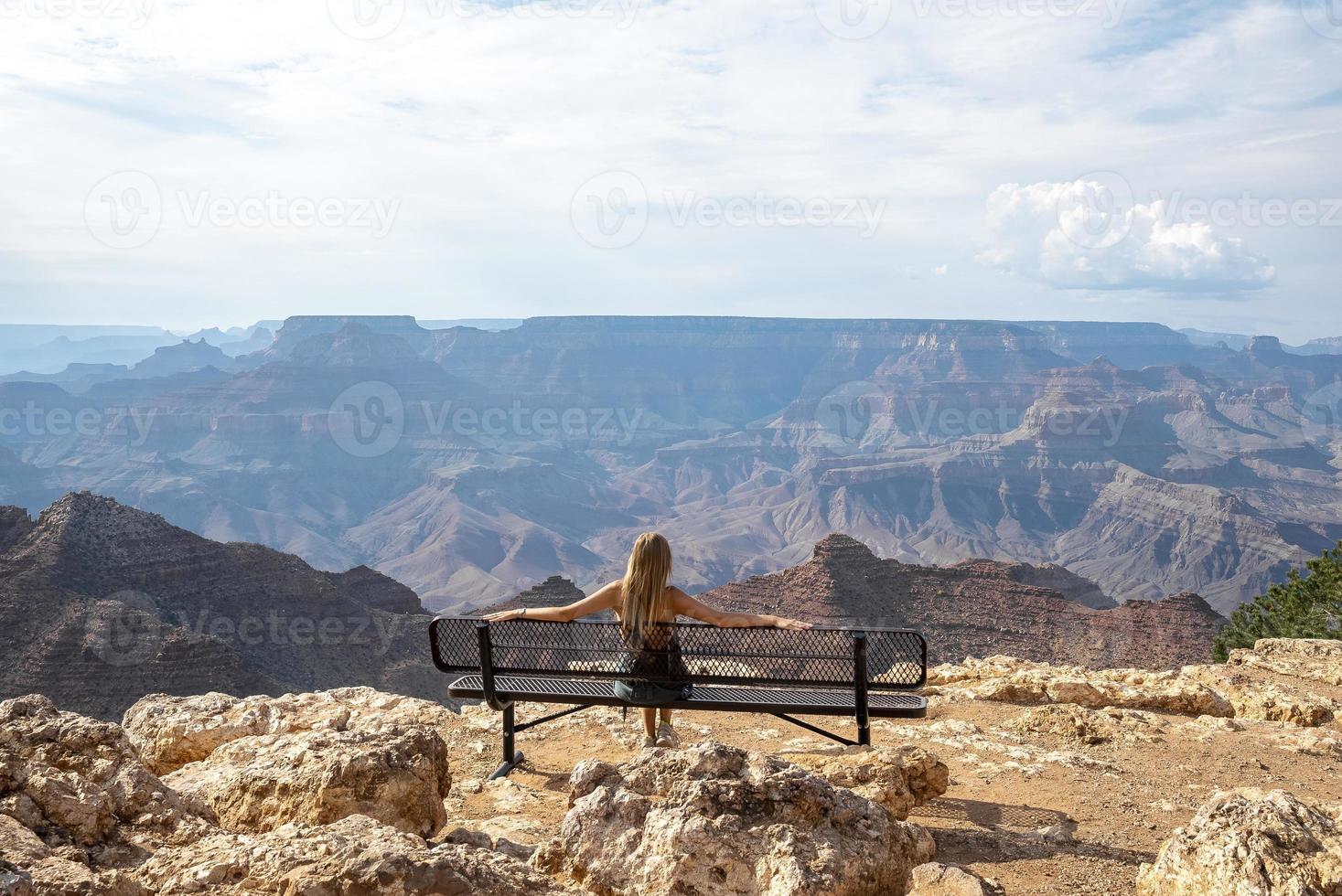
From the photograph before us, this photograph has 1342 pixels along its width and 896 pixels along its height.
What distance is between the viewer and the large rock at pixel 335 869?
8.58 feet

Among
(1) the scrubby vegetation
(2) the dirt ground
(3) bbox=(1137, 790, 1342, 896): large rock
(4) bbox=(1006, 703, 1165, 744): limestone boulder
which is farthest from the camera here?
(1) the scrubby vegetation

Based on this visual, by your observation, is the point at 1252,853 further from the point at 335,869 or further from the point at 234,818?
the point at 234,818

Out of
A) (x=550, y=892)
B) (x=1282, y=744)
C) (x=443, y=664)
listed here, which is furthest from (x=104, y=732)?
(x=1282, y=744)

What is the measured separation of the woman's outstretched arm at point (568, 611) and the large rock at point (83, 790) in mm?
2240

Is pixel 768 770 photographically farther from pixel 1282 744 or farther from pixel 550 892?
pixel 1282 744

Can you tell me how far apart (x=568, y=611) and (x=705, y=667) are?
3.27 feet

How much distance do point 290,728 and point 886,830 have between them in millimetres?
4282

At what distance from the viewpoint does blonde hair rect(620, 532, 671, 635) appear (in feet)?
18.4

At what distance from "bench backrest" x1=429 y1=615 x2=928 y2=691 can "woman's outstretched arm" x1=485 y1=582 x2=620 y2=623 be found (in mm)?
42

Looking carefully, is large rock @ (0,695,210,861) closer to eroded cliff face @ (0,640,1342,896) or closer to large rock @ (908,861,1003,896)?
eroded cliff face @ (0,640,1342,896)

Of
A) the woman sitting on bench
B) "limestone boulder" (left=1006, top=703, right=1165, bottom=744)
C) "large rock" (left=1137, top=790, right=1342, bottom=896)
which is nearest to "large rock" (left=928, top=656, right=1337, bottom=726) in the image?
"limestone boulder" (left=1006, top=703, right=1165, bottom=744)

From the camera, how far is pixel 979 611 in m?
64.7

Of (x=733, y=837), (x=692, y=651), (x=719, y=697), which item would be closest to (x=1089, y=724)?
(x=719, y=697)

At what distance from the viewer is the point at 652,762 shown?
12.9 feet
